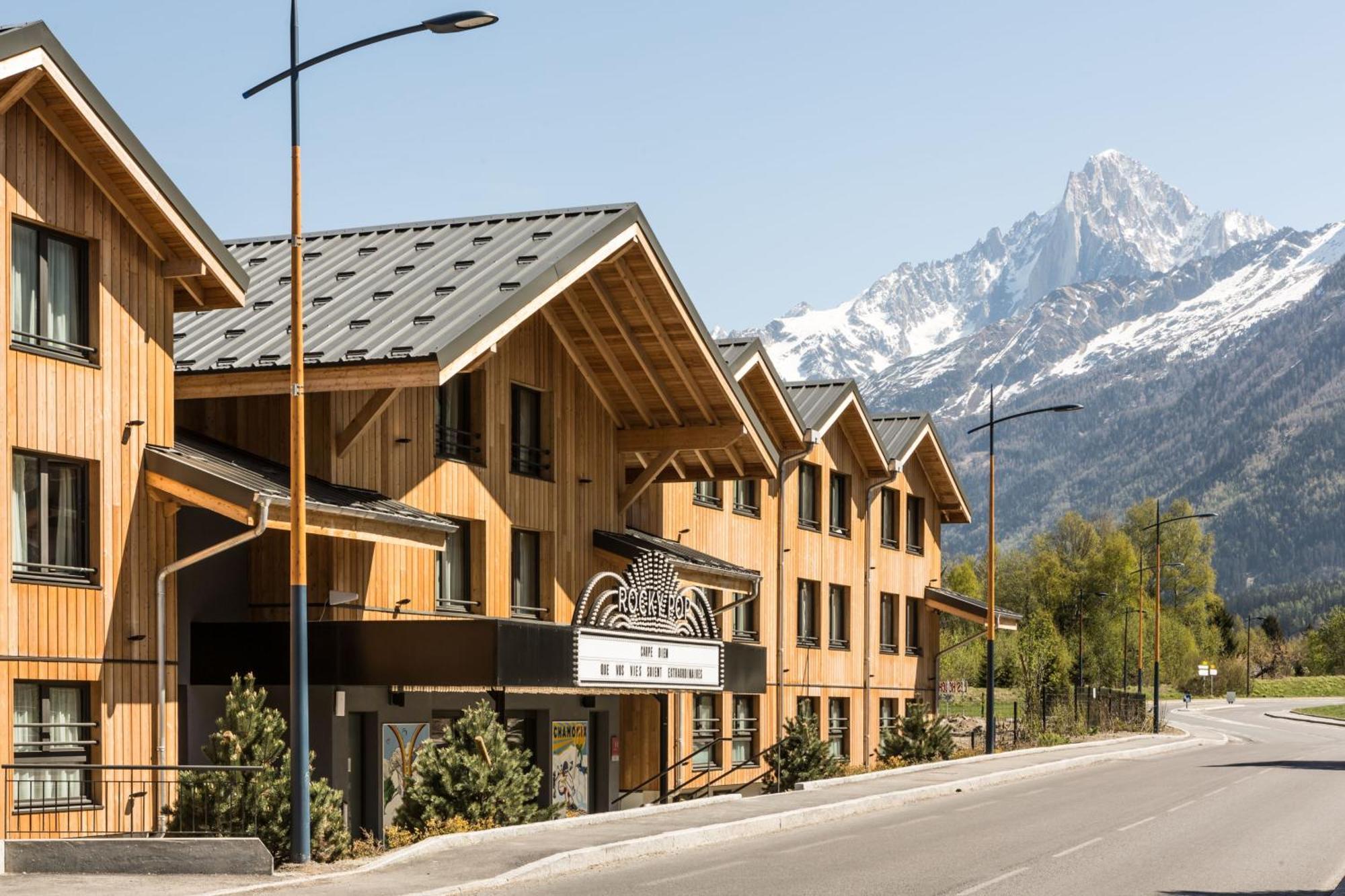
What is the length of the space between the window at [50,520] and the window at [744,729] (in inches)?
870

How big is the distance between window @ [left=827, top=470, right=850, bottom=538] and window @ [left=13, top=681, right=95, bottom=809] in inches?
1149

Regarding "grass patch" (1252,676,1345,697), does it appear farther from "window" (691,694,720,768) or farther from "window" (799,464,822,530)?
"window" (691,694,720,768)

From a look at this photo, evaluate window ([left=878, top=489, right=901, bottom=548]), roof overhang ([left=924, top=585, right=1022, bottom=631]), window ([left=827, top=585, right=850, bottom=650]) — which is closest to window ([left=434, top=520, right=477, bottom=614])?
window ([left=827, top=585, right=850, bottom=650])

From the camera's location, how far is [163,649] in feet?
76.6

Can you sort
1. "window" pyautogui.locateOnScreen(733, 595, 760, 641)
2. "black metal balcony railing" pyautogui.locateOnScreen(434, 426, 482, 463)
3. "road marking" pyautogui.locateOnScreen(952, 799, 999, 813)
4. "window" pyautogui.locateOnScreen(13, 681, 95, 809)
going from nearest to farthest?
"window" pyautogui.locateOnScreen(13, 681, 95, 809)
"black metal balcony railing" pyautogui.locateOnScreen(434, 426, 482, 463)
"road marking" pyautogui.locateOnScreen(952, 799, 999, 813)
"window" pyautogui.locateOnScreen(733, 595, 760, 641)

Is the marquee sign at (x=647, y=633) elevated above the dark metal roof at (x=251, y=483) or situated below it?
below

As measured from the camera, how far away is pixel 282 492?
23.6 metres

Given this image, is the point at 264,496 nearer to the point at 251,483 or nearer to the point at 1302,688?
the point at 251,483

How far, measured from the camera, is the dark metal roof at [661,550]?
34.0 m

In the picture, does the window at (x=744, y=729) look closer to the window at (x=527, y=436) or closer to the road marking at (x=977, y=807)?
the road marking at (x=977, y=807)

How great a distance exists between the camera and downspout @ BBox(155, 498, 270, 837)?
74.8 ft

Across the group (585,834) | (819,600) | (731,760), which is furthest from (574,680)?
(819,600)

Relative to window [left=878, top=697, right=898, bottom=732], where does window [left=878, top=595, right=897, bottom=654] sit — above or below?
above

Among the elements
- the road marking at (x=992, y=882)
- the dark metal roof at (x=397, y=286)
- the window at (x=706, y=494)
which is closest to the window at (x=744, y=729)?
the window at (x=706, y=494)
